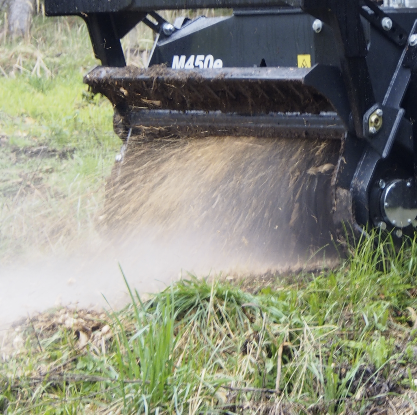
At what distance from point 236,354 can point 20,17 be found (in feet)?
22.3

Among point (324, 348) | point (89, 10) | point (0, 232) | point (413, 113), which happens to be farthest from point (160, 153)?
point (324, 348)

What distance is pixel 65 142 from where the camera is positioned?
477 cm

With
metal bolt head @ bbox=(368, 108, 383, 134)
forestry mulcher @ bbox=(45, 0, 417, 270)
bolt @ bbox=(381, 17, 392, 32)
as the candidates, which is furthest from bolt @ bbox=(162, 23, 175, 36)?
metal bolt head @ bbox=(368, 108, 383, 134)

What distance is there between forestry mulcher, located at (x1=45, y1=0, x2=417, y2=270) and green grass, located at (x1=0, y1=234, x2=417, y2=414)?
1.05ft

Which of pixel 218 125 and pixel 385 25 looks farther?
pixel 218 125

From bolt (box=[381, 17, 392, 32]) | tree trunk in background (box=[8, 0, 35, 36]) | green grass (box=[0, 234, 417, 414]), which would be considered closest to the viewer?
green grass (box=[0, 234, 417, 414])

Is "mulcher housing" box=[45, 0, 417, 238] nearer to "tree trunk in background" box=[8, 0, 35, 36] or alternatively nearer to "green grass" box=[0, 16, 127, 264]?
"green grass" box=[0, 16, 127, 264]

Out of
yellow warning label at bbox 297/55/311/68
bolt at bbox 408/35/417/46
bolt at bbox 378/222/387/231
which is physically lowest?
bolt at bbox 378/222/387/231

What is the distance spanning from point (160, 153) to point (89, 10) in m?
0.73

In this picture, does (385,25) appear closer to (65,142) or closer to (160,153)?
(160,153)

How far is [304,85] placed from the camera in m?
2.41

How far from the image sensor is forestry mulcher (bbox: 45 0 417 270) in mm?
2471

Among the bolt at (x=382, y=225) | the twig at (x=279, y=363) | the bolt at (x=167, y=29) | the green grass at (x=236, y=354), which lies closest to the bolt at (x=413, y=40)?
the bolt at (x=382, y=225)

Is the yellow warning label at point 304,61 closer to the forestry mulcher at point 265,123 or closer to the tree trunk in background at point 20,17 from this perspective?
the forestry mulcher at point 265,123
